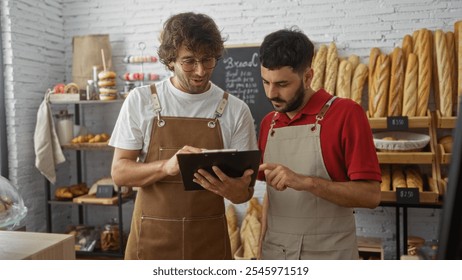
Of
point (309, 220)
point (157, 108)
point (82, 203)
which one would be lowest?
point (82, 203)

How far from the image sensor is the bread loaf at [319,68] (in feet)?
9.54

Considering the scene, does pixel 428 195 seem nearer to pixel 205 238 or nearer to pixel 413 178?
pixel 413 178

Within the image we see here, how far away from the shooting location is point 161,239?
4.88ft

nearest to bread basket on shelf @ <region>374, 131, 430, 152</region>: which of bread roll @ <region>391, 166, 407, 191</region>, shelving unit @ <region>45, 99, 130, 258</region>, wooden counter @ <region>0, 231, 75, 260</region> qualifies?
bread roll @ <region>391, 166, 407, 191</region>

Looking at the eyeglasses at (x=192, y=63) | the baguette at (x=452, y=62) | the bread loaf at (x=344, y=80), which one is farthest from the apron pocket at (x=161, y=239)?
the baguette at (x=452, y=62)

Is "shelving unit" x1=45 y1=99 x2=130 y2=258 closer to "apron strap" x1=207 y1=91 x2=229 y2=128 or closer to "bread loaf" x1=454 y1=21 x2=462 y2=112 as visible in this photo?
"apron strap" x1=207 y1=91 x2=229 y2=128

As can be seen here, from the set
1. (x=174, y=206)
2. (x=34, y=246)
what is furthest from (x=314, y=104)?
(x=34, y=246)

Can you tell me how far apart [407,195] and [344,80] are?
2.73 ft

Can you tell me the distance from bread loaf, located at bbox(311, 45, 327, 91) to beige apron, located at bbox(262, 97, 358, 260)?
155 centimetres

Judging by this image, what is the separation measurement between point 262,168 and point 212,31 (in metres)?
0.48

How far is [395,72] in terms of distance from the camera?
2.74 meters

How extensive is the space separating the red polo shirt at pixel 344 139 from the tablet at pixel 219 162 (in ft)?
0.83
